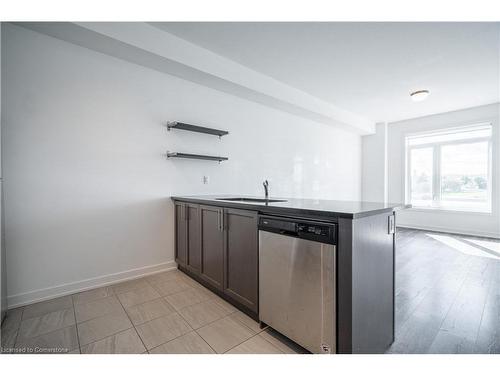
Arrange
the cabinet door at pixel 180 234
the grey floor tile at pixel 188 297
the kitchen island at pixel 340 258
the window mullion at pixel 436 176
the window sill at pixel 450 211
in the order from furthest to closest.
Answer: the window mullion at pixel 436 176
the window sill at pixel 450 211
the cabinet door at pixel 180 234
the grey floor tile at pixel 188 297
the kitchen island at pixel 340 258

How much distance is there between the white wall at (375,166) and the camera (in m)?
6.12

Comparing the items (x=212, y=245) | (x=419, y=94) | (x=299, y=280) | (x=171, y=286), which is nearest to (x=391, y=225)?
(x=299, y=280)

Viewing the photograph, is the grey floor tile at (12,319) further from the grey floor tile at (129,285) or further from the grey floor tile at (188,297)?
the grey floor tile at (188,297)

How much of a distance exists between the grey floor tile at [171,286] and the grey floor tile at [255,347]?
3.44ft

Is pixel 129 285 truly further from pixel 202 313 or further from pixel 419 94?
pixel 419 94

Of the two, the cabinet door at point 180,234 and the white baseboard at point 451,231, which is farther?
the white baseboard at point 451,231

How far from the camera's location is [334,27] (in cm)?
234

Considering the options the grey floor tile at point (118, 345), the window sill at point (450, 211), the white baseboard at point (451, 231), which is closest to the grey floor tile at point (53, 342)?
the grey floor tile at point (118, 345)

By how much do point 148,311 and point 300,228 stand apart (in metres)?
1.54

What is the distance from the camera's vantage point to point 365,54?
9.32 ft

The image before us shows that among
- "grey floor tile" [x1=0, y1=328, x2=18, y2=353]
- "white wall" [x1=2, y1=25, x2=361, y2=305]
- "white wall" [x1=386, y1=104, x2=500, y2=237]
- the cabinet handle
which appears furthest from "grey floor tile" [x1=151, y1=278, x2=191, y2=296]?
"white wall" [x1=386, y1=104, x2=500, y2=237]
